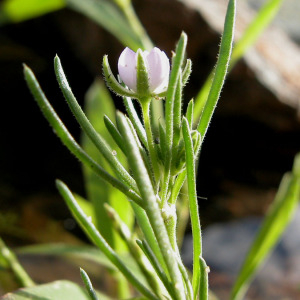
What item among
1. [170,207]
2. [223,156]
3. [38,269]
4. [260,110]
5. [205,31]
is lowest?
[38,269]

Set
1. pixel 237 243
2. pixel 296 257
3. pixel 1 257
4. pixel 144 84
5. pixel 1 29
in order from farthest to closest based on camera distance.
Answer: pixel 1 29
pixel 237 243
pixel 296 257
pixel 1 257
pixel 144 84

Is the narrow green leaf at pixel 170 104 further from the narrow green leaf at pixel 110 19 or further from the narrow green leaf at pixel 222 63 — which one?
the narrow green leaf at pixel 110 19

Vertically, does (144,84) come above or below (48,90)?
below

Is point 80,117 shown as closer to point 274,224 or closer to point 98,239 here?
point 98,239

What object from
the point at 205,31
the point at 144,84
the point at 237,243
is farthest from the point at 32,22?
the point at 144,84

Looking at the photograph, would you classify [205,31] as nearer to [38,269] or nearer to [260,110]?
[260,110]

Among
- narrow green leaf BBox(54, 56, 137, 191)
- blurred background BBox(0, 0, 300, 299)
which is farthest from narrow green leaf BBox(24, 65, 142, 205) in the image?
blurred background BBox(0, 0, 300, 299)

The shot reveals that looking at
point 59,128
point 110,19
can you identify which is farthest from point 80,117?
point 110,19
